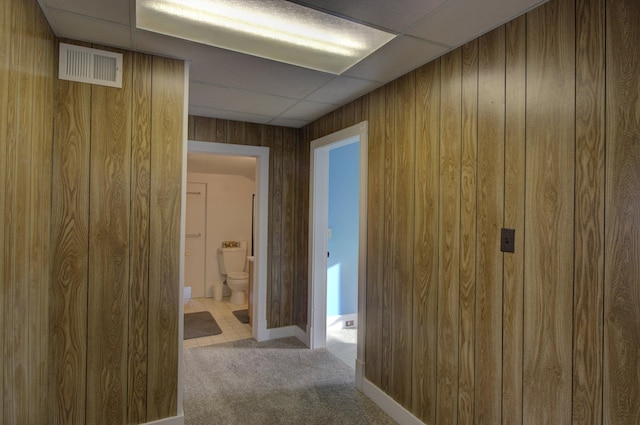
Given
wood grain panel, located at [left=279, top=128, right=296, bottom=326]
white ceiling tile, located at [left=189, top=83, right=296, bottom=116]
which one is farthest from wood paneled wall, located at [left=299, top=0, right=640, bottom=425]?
wood grain panel, located at [left=279, top=128, right=296, bottom=326]

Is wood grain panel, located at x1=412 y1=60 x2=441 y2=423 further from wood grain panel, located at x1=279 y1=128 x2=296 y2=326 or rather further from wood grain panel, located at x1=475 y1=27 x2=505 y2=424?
wood grain panel, located at x1=279 y1=128 x2=296 y2=326

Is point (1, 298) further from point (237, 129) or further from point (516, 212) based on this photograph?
point (237, 129)

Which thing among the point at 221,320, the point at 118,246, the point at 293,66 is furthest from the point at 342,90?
the point at 221,320

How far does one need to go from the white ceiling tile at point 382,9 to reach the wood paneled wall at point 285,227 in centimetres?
Answer: 213

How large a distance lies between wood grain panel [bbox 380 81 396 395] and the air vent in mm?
1713

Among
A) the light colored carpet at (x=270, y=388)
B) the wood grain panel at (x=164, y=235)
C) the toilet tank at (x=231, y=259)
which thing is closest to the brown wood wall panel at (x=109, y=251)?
the wood grain panel at (x=164, y=235)

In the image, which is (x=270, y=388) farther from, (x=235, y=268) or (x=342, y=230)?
(x=235, y=268)

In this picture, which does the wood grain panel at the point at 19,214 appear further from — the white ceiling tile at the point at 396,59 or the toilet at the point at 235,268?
the toilet at the point at 235,268

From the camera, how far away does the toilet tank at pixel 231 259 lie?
553 centimetres

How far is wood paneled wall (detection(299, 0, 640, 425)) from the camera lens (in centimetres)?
125

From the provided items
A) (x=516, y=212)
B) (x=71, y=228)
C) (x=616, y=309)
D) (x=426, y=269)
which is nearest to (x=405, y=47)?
(x=516, y=212)

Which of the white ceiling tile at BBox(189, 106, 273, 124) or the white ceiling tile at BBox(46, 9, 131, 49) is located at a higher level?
the white ceiling tile at BBox(189, 106, 273, 124)

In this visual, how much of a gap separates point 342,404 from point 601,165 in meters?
2.17

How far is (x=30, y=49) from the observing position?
1454mm
